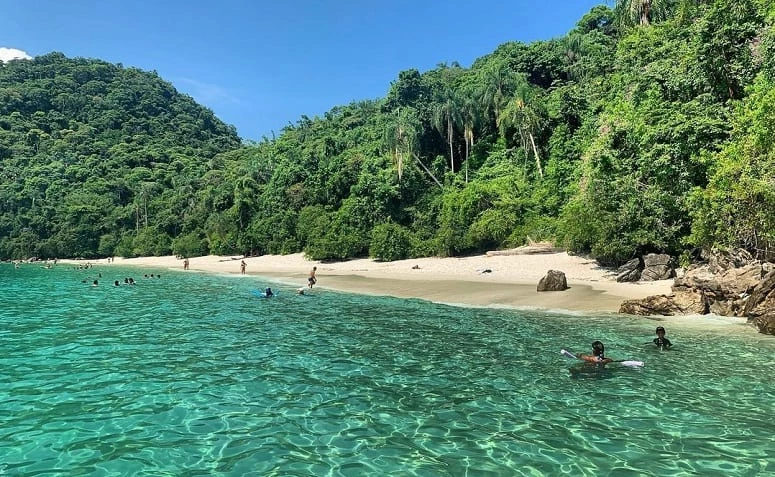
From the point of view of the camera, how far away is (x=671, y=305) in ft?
63.2

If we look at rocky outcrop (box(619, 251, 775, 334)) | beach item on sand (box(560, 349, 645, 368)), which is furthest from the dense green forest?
beach item on sand (box(560, 349, 645, 368))

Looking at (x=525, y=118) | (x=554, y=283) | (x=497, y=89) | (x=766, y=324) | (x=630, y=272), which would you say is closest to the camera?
(x=766, y=324)

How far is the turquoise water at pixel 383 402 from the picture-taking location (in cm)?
668

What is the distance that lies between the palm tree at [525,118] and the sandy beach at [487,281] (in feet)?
62.7

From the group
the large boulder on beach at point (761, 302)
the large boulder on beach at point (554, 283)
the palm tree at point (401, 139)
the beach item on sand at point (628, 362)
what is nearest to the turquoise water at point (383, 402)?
the beach item on sand at point (628, 362)

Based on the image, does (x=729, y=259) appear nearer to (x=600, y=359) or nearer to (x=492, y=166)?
(x=600, y=359)

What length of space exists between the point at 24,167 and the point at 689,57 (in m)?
153

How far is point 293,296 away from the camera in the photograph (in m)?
29.3

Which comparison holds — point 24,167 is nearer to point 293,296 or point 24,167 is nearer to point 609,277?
point 293,296

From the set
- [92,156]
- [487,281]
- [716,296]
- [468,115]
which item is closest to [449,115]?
[468,115]

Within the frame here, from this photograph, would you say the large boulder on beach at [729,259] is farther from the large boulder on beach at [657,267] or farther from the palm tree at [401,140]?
the palm tree at [401,140]

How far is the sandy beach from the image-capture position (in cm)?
2389

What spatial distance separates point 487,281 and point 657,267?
10328 millimetres

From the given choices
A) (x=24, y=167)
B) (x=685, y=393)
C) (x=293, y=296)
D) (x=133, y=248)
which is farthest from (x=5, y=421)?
(x=24, y=167)
